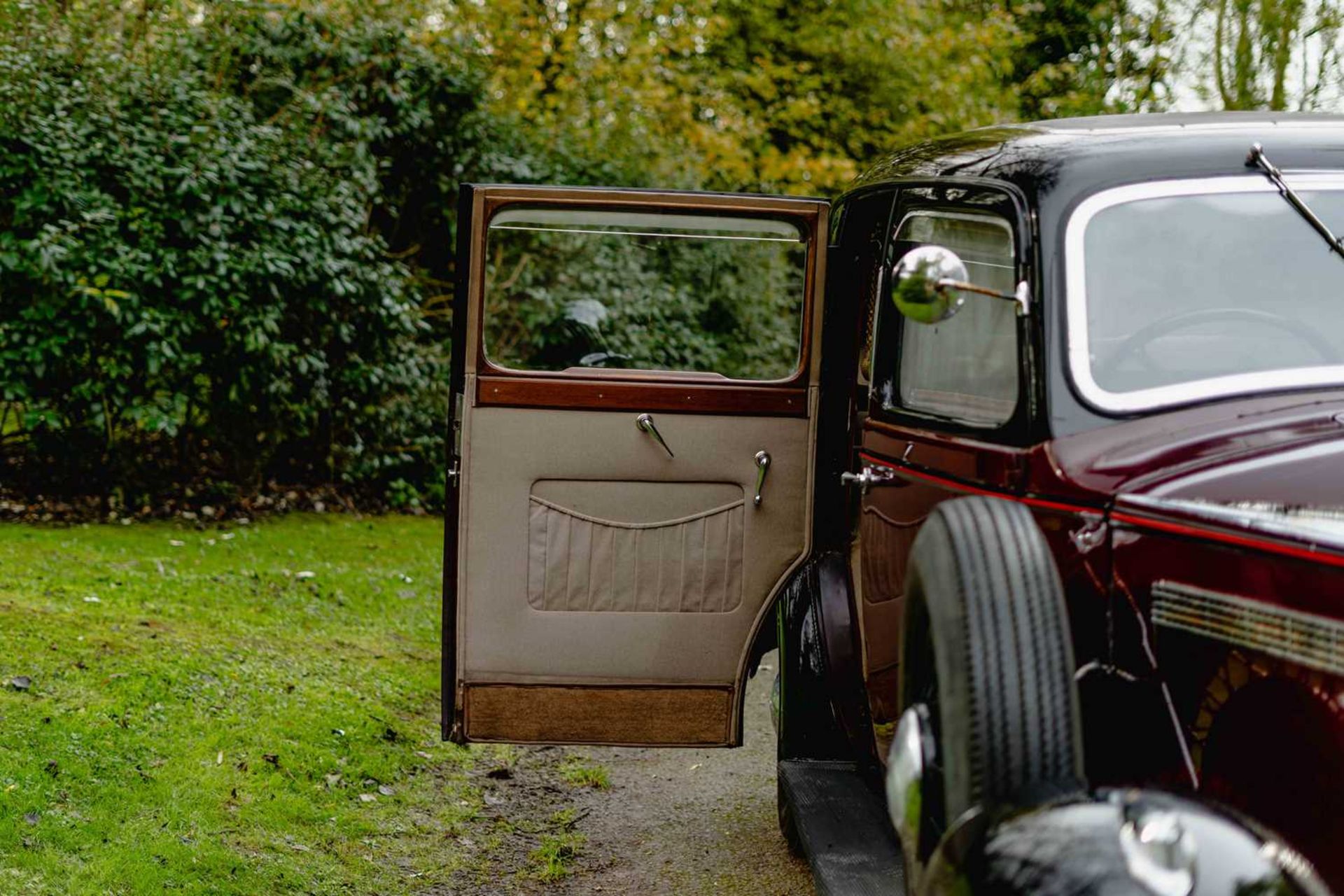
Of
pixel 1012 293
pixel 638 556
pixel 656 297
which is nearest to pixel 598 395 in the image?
pixel 638 556

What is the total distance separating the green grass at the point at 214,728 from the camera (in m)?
4.21

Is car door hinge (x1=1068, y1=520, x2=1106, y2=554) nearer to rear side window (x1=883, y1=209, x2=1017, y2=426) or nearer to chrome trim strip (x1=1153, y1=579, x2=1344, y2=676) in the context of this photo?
chrome trim strip (x1=1153, y1=579, x2=1344, y2=676)

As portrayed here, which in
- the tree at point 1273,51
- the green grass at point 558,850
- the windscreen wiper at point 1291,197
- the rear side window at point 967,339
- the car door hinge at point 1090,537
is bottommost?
the green grass at point 558,850

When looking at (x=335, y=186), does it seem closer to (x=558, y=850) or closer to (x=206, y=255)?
(x=206, y=255)

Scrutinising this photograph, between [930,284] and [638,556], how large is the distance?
1727mm

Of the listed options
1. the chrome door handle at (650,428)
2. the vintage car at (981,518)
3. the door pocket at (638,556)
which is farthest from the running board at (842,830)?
the chrome door handle at (650,428)

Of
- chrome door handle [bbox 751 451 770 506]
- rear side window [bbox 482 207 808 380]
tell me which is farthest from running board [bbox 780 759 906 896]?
rear side window [bbox 482 207 808 380]

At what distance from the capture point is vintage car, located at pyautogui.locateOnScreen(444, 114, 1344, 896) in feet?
7.51

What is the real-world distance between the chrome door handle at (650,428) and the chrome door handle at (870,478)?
0.57m

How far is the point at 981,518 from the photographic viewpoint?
246 centimetres

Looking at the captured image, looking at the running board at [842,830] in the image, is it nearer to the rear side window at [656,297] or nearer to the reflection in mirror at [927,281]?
the reflection in mirror at [927,281]

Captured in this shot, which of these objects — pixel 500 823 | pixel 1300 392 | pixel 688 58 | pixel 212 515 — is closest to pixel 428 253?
pixel 212 515

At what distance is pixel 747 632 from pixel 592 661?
499 mm

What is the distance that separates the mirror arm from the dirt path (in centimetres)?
221
